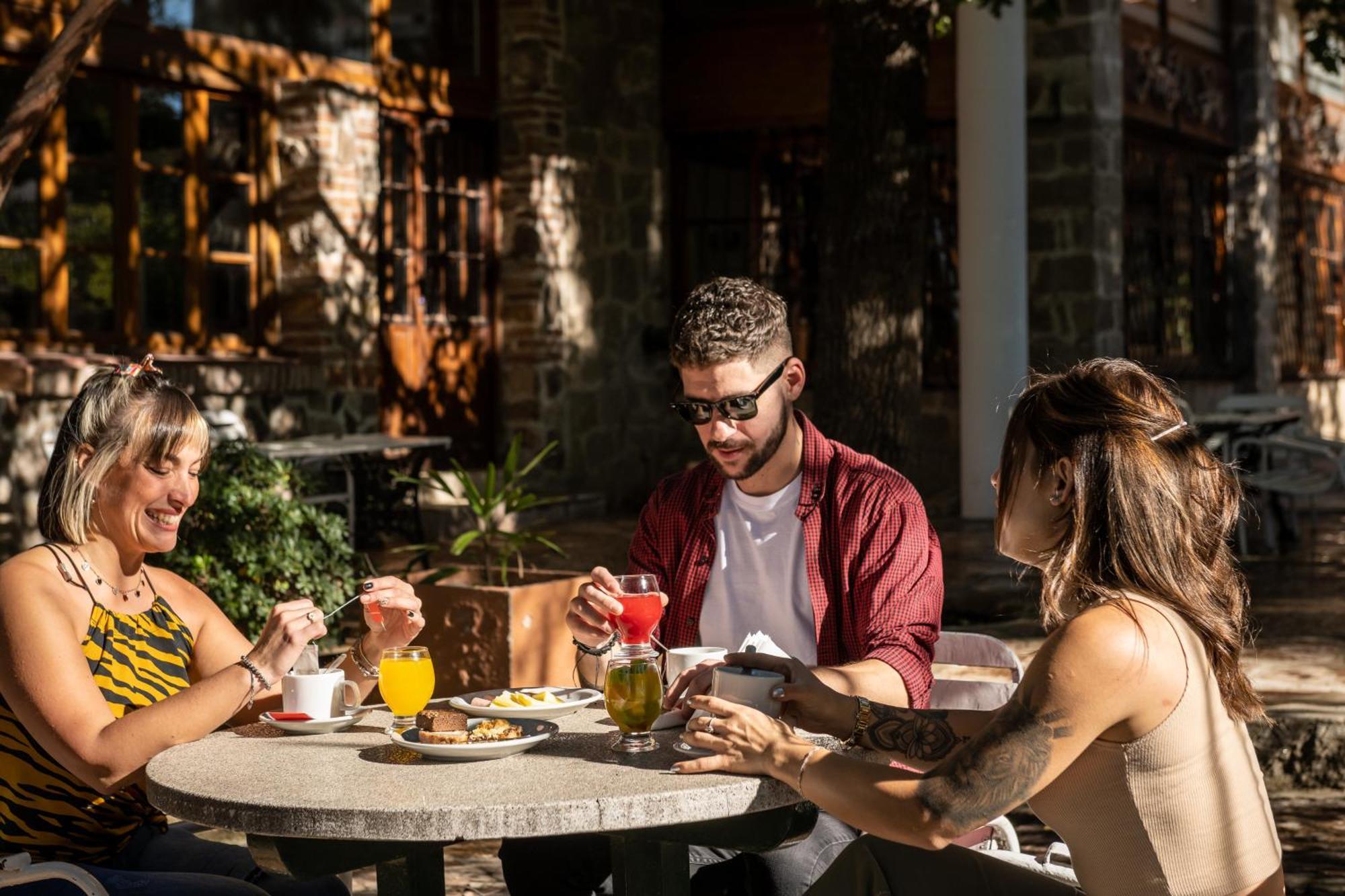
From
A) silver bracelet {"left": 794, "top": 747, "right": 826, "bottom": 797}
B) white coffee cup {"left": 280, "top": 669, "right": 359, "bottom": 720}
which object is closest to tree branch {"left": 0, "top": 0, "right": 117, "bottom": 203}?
white coffee cup {"left": 280, "top": 669, "right": 359, "bottom": 720}

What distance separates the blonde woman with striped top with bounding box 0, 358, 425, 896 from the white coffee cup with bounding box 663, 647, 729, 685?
513 mm

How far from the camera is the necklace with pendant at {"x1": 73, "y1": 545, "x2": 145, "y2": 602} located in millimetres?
2828

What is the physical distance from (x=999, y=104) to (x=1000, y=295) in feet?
3.87

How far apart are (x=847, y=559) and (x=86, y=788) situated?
141cm

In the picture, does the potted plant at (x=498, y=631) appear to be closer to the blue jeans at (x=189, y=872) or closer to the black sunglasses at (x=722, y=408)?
the black sunglasses at (x=722, y=408)

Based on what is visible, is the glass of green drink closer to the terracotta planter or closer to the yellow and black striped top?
the yellow and black striped top

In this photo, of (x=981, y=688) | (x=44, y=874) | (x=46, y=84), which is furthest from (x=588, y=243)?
(x=44, y=874)

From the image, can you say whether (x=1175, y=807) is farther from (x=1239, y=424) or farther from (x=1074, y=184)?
(x=1074, y=184)

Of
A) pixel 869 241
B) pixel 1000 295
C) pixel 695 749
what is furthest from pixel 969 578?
pixel 695 749

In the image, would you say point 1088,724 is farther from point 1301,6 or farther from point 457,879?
point 1301,6

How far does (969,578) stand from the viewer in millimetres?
8234

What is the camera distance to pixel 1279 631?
7.68 meters

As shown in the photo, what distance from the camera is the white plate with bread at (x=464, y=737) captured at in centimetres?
247

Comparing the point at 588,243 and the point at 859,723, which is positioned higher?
the point at 588,243
